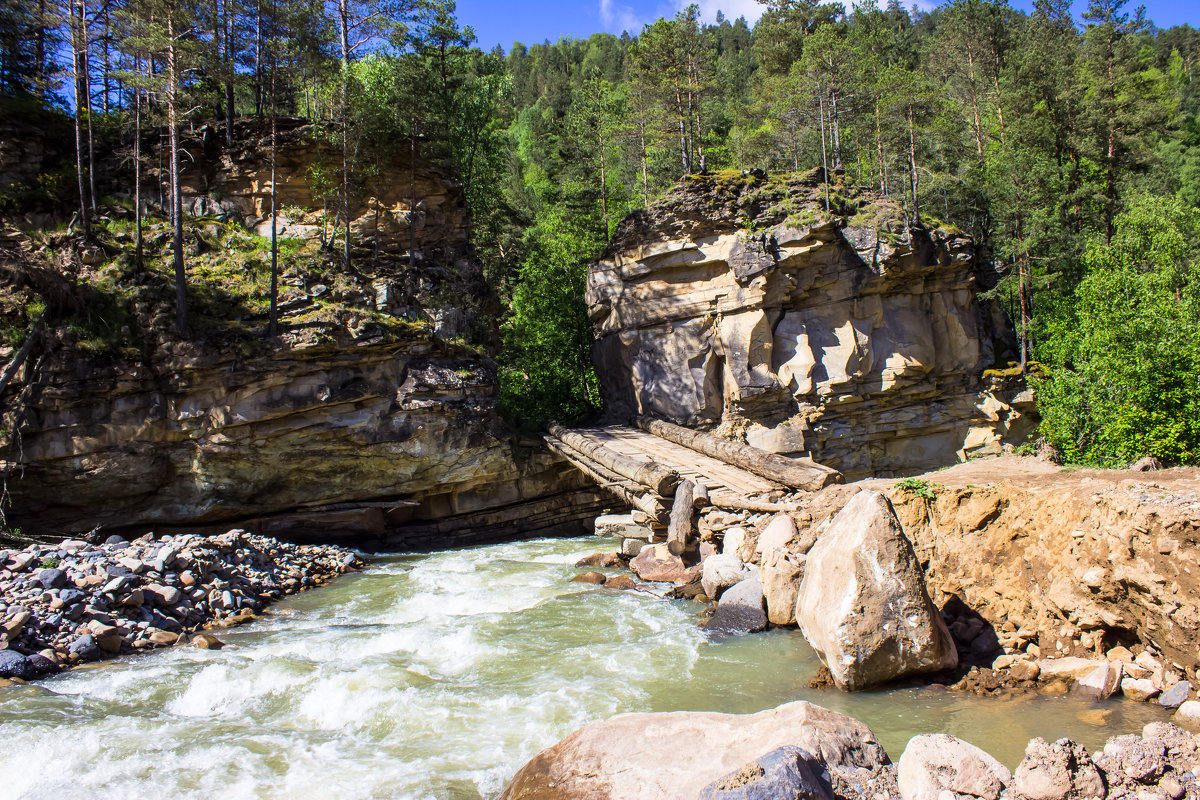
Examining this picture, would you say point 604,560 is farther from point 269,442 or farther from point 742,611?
point 269,442

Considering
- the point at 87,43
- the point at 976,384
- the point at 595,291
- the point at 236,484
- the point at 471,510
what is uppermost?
the point at 87,43

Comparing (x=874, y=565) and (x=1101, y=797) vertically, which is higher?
(x=874, y=565)

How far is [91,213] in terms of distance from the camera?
53.4 feet

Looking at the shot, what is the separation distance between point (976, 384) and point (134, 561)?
20.8 meters

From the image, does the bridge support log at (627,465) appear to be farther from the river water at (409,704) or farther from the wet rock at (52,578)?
the wet rock at (52,578)

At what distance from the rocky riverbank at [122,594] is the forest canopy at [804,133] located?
712cm

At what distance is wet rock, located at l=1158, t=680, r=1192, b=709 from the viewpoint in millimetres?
4906

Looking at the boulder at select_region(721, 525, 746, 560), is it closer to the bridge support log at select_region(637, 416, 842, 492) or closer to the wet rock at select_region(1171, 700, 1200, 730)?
the bridge support log at select_region(637, 416, 842, 492)

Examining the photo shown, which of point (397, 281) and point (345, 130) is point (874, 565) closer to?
point (397, 281)

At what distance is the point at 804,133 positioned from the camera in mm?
26719

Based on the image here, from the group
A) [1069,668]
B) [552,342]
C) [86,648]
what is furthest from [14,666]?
[552,342]

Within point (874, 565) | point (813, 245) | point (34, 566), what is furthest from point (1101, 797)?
point (813, 245)

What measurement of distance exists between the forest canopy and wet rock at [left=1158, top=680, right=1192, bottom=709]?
831 cm

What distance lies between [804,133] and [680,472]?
787 inches
